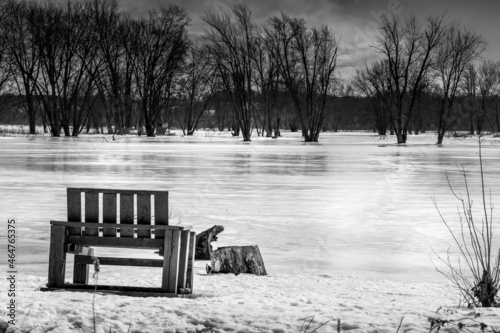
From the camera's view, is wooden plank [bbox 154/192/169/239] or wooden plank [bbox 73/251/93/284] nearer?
wooden plank [bbox 154/192/169/239]

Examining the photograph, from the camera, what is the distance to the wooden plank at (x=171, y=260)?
21.3 ft

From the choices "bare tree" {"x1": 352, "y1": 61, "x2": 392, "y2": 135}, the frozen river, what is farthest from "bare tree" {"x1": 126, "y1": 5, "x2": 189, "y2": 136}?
the frozen river

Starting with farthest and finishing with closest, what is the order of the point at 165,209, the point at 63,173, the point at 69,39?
1. the point at 69,39
2. the point at 63,173
3. the point at 165,209

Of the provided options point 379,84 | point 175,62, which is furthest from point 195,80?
point 379,84

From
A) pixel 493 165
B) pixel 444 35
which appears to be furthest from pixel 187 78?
pixel 493 165

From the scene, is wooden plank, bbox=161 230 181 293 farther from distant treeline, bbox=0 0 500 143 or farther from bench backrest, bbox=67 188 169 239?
distant treeline, bbox=0 0 500 143

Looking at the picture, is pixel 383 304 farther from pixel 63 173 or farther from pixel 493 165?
pixel 493 165

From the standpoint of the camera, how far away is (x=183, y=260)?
666 cm

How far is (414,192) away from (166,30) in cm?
5399

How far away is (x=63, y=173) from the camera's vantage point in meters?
20.8

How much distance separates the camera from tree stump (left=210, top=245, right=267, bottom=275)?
8.15 meters

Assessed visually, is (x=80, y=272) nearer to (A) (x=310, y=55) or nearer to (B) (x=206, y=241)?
(B) (x=206, y=241)

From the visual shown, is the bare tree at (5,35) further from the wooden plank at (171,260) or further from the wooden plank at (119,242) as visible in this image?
the wooden plank at (171,260)

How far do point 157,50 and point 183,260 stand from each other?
6165cm
